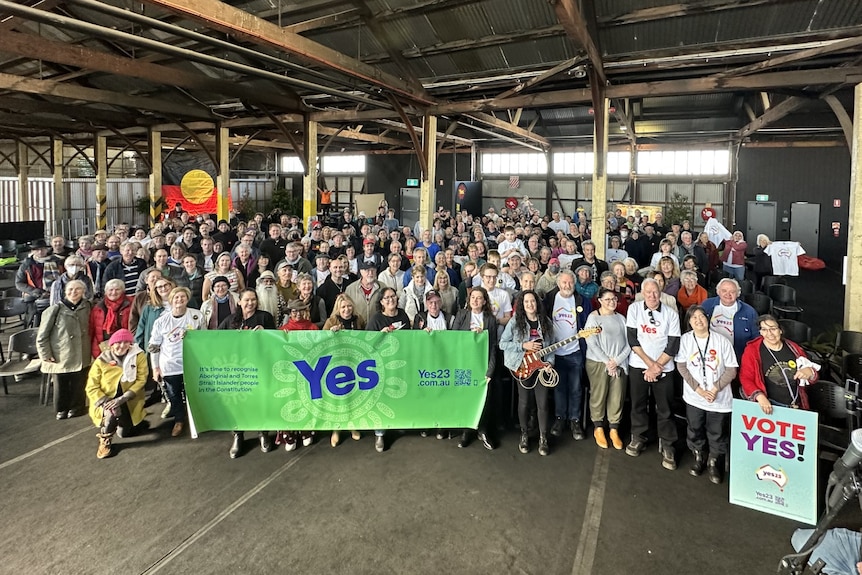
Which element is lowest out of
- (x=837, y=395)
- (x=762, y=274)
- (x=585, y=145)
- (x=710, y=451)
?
(x=710, y=451)

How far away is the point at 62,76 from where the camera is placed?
10.8 m

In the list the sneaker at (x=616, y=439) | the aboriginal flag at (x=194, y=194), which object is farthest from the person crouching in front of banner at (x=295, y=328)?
the aboriginal flag at (x=194, y=194)

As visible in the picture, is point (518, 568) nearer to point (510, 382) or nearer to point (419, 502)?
point (419, 502)

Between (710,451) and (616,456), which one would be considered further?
(616,456)

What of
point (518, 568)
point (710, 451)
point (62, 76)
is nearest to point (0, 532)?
point (518, 568)

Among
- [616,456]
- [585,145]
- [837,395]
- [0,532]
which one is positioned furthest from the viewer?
[585,145]

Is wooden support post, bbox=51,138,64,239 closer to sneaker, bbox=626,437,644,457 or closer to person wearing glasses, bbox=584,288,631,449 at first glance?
person wearing glasses, bbox=584,288,631,449

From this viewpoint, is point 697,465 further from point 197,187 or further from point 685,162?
point 685,162

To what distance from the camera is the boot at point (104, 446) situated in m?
4.75

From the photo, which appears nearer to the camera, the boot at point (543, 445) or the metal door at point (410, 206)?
the boot at point (543, 445)

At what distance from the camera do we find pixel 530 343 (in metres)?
4.81

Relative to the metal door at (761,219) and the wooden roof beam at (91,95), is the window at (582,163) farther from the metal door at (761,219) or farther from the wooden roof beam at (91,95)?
the wooden roof beam at (91,95)

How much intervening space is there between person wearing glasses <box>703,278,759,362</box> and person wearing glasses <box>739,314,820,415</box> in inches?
22.5

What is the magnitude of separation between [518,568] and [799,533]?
2.03 meters
